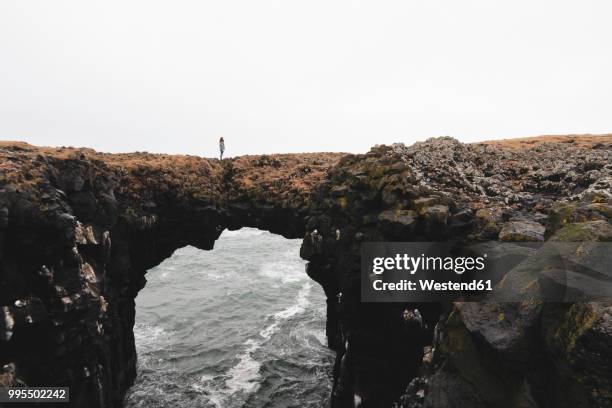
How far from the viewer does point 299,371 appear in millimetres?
36844

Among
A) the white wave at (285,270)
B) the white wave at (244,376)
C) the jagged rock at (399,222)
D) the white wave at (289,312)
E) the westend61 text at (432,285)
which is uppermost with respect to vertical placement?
the jagged rock at (399,222)

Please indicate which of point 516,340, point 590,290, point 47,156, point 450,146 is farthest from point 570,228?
point 47,156

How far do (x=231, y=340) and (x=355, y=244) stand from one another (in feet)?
83.8

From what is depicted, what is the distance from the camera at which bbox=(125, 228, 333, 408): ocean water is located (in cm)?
3284

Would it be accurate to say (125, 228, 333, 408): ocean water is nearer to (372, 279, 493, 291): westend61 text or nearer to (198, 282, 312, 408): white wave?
(198, 282, 312, 408): white wave

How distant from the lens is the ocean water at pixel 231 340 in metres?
32.8

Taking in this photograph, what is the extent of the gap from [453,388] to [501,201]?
14.4 m

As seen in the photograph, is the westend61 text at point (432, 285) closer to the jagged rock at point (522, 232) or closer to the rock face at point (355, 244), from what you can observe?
the rock face at point (355, 244)

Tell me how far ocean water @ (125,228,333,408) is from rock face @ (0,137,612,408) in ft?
14.7

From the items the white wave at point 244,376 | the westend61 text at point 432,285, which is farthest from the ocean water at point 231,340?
the westend61 text at point 432,285

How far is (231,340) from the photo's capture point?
4422cm

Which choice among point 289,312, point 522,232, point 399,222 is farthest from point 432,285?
point 289,312

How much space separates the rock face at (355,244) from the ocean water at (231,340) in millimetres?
4469

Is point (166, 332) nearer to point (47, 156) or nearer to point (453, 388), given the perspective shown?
point (47, 156)
